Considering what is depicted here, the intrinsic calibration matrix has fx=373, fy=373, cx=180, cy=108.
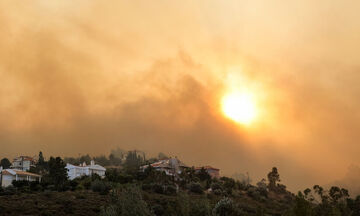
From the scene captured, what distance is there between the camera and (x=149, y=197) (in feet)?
216

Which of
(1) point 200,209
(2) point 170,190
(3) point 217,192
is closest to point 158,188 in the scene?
(2) point 170,190

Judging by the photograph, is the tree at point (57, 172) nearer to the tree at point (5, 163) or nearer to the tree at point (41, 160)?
the tree at point (41, 160)

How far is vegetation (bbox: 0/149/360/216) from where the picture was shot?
34412mm

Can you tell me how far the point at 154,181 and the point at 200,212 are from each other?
167 ft

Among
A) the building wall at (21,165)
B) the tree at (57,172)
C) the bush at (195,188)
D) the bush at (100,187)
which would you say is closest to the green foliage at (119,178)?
the tree at (57,172)

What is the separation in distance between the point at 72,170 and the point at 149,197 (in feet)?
143

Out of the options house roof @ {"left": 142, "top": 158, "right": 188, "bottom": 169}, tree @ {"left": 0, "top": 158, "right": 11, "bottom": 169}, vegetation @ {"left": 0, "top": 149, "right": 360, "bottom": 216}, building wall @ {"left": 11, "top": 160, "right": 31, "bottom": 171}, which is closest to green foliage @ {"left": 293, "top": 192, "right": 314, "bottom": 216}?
vegetation @ {"left": 0, "top": 149, "right": 360, "bottom": 216}

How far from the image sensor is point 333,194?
95125 mm

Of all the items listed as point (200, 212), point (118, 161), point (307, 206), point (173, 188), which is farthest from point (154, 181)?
point (118, 161)

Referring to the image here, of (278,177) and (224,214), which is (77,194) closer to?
(224,214)

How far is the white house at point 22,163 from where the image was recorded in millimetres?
115188

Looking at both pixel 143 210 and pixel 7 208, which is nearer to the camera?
pixel 143 210

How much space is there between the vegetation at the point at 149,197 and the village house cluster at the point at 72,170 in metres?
4.80

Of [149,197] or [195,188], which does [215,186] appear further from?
[149,197]
